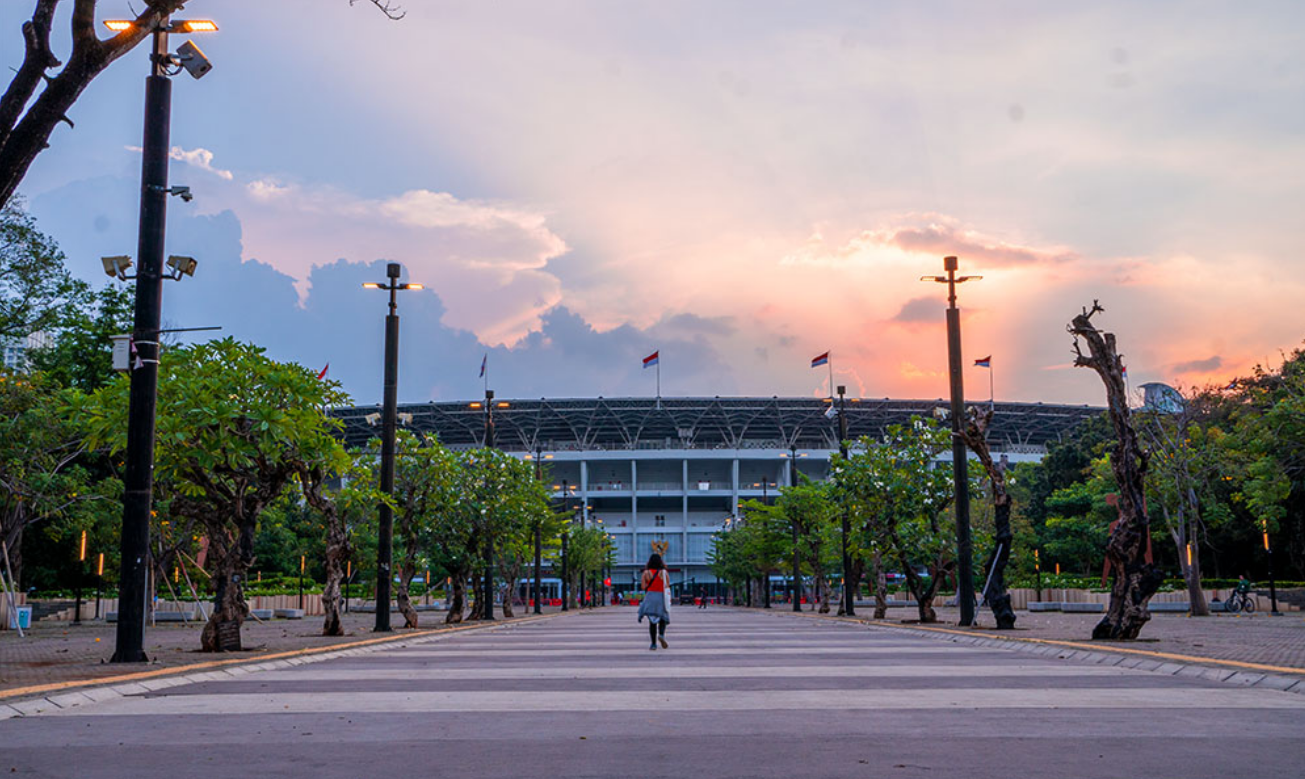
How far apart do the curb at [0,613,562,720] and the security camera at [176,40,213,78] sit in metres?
7.87

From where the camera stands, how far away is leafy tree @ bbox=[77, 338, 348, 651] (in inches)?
679

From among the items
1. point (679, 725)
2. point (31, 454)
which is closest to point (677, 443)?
point (31, 454)

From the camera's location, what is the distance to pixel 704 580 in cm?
13012

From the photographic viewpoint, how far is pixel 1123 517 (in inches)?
794

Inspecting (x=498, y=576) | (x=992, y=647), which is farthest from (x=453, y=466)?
(x=498, y=576)

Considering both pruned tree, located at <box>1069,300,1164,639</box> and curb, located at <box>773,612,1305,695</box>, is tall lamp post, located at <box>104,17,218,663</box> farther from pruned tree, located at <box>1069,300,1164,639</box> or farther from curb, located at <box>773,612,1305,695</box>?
pruned tree, located at <box>1069,300,1164,639</box>

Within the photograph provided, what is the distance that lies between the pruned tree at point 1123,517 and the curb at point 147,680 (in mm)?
13153

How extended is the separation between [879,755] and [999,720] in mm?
2220

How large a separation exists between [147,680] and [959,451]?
62.0ft

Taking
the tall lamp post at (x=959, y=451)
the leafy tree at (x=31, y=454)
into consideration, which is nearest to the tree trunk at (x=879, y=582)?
the tall lamp post at (x=959, y=451)

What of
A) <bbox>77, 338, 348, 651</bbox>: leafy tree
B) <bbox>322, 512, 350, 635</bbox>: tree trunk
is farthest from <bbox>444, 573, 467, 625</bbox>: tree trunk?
<bbox>77, 338, 348, 651</bbox>: leafy tree

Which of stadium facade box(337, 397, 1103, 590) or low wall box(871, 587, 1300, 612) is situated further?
stadium facade box(337, 397, 1103, 590)

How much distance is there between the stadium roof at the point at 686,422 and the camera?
110 metres

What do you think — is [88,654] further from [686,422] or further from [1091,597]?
[686,422]
